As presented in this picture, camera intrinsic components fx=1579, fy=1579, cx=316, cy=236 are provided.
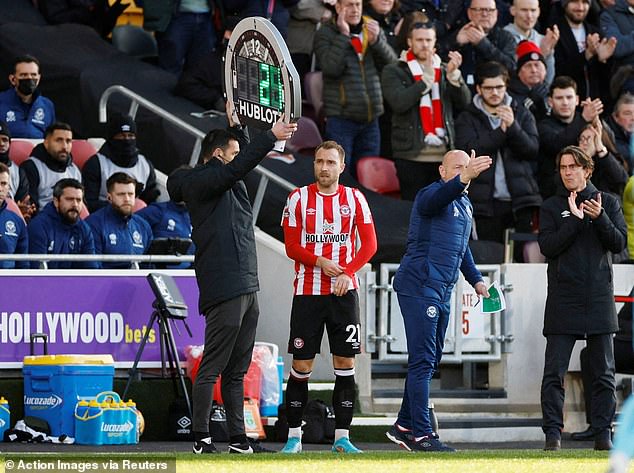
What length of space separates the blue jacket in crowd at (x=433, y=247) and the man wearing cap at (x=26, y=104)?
18.8 ft

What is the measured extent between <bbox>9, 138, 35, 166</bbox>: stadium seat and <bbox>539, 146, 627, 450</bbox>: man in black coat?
18.9 feet

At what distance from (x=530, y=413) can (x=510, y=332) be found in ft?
2.56

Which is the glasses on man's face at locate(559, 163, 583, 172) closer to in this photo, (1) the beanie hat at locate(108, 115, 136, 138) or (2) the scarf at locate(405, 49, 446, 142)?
(2) the scarf at locate(405, 49, 446, 142)

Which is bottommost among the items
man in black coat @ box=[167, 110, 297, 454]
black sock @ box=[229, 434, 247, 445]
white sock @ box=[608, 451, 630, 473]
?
white sock @ box=[608, 451, 630, 473]

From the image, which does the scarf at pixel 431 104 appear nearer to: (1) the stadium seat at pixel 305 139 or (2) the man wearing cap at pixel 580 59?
(1) the stadium seat at pixel 305 139

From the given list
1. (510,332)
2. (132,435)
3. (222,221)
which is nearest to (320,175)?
(222,221)

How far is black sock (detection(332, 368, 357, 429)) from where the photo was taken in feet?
36.0

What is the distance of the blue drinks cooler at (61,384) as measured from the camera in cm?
1251

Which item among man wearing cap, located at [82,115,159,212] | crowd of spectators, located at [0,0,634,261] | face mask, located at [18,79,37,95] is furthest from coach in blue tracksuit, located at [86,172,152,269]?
face mask, located at [18,79,37,95]

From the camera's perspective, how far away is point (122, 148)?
15102mm

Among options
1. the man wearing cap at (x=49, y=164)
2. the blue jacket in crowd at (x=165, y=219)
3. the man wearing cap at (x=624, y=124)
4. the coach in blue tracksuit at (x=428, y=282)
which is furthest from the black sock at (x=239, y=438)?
the man wearing cap at (x=624, y=124)

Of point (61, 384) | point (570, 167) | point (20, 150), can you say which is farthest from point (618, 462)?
point (20, 150)

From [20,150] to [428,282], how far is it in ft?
18.6

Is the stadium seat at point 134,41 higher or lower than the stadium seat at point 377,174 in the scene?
higher
